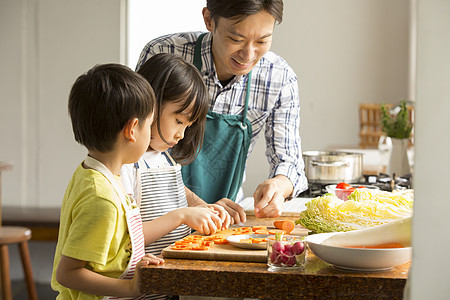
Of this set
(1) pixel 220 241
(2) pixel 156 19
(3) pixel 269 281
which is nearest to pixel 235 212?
(1) pixel 220 241

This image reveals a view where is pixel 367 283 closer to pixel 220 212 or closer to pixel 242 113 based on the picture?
pixel 220 212

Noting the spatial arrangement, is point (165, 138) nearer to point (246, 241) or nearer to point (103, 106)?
point (103, 106)

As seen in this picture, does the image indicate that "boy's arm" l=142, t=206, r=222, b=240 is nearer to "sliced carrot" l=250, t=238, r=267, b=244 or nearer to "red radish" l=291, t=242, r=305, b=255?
"sliced carrot" l=250, t=238, r=267, b=244

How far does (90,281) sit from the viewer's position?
3.67 ft

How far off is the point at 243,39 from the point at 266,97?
37 centimetres

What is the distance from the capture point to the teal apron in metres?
1.92

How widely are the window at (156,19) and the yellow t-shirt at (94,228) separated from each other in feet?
9.98

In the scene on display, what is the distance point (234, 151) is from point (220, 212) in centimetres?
56

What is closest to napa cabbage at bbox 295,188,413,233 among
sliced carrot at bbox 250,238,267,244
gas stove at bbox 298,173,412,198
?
sliced carrot at bbox 250,238,267,244

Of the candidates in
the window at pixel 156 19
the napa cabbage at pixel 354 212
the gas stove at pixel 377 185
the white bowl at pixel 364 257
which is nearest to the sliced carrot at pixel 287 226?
the napa cabbage at pixel 354 212

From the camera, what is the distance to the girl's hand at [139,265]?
105 centimetres

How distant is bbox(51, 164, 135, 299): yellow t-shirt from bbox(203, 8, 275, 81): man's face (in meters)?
0.65

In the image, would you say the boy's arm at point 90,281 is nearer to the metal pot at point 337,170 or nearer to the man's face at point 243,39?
the man's face at point 243,39

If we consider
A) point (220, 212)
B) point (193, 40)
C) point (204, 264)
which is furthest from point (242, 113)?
point (204, 264)
